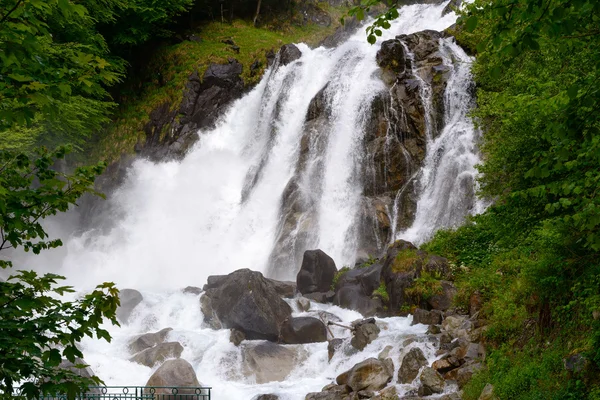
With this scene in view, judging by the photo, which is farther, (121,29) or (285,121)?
(121,29)

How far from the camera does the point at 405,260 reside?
528 inches

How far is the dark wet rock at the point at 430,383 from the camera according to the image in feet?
28.8

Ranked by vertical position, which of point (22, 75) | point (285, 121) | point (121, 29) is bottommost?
point (22, 75)

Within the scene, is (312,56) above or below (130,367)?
above

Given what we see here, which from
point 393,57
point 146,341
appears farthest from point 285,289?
point 393,57

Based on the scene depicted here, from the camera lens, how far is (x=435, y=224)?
1742cm

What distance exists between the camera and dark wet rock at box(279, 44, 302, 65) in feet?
89.2

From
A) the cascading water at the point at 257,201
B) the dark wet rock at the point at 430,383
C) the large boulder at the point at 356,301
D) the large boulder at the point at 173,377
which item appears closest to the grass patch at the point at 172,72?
the cascading water at the point at 257,201

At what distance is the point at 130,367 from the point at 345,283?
19.5 feet

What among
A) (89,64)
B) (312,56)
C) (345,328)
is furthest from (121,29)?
(89,64)

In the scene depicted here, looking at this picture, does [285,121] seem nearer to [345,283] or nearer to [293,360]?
[345,283]

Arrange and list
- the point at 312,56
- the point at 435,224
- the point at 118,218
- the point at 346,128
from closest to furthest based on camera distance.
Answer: the point at 435,224 → the point at 346,128 → the point at 118,218 → the point at 312,56

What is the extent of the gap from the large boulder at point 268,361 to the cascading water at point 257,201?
0.51ft

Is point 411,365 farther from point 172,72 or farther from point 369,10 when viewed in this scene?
point 172,72
